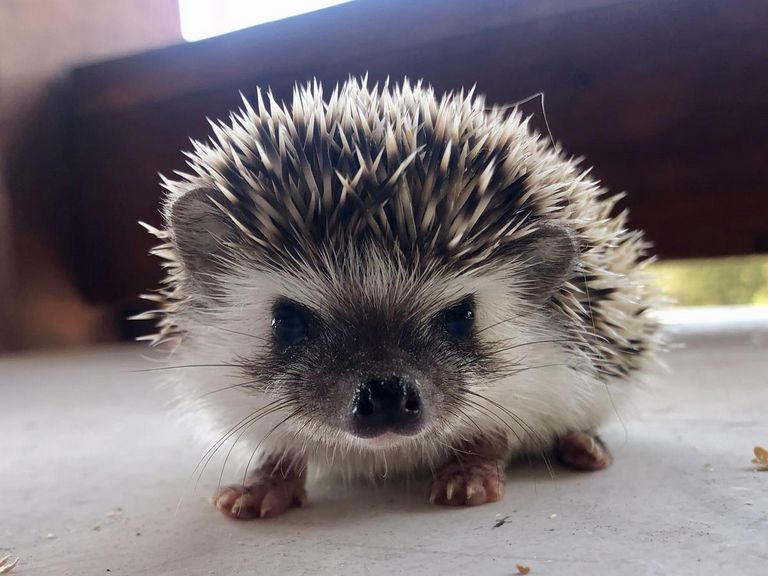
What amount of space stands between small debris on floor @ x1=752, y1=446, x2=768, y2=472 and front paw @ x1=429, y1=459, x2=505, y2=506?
0.51 metres

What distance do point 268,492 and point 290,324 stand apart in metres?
0.34

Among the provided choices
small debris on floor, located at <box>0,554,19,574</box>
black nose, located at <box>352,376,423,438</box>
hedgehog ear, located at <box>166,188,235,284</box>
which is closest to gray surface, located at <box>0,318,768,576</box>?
small debris on floor, located at <box>0,554,19,574</box>

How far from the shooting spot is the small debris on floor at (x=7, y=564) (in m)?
1.15

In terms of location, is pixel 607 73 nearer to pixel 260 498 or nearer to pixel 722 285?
pixel 260 498

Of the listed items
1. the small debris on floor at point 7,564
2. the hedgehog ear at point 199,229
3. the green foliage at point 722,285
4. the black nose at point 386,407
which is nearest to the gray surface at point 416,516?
the small debris on floor at point 7,564

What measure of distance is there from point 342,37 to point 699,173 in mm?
1945

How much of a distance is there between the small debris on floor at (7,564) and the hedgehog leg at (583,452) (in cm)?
108

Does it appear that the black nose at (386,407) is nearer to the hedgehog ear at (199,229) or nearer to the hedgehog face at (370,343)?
the hedgehog face at (370,343)

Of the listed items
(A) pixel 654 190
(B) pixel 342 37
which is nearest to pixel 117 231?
(B) pixel 342 37

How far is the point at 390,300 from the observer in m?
1.28

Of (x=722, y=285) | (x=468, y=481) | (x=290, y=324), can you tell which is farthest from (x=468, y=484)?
(x=722, y=285)

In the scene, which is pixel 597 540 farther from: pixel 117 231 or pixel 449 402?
pixel 117 231

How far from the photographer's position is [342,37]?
12.3 ft

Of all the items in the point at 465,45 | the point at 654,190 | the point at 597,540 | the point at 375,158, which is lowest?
the point at 597,540
